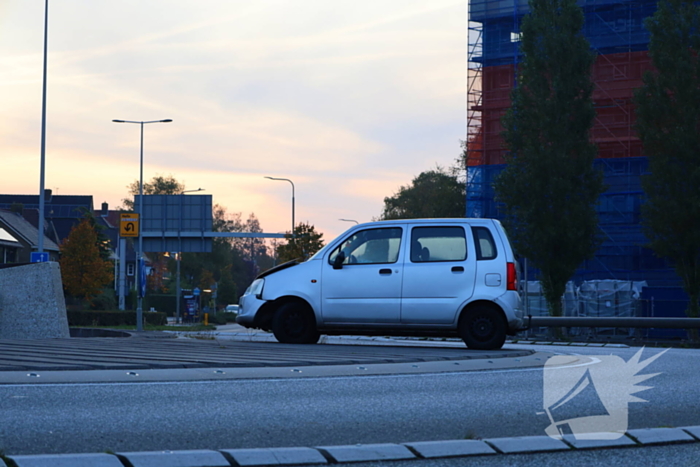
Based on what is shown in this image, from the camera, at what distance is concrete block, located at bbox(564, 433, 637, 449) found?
5211 mm

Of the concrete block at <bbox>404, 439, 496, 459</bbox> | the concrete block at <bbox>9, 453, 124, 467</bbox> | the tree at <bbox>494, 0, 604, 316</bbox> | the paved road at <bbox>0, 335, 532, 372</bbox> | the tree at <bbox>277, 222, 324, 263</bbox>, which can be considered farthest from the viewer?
the tree at <bbox>277, 222, 324, 263</bbox>

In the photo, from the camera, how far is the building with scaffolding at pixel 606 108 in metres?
50.3

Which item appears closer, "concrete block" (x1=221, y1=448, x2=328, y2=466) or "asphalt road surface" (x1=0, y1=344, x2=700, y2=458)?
"concrete block" (x1=221, y1=448, x2=328, y2=466)

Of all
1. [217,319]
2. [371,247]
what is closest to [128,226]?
[371,247]

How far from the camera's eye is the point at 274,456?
474cm

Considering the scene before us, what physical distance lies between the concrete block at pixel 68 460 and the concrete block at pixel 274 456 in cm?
55

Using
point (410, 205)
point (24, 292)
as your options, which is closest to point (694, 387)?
point (24, 292)

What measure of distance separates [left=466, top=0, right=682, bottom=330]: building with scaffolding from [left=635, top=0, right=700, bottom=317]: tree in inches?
663

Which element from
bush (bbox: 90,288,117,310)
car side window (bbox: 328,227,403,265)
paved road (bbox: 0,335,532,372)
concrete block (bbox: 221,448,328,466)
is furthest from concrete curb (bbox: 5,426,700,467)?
bush (bbox: 90,288,117,310)

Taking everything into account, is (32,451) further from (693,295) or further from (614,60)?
(614,60)

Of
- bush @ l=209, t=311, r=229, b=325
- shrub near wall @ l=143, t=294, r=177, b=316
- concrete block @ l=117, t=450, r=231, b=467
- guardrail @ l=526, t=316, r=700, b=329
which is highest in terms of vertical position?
guardrail @ l=526, t=316, r=700, b=329

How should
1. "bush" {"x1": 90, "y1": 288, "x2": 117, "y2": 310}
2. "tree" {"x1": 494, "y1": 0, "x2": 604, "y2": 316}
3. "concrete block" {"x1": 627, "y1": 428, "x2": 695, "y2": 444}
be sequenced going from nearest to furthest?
→ "concrete block" {"x1": 627, "y1": 428, "x2": 695, "y2": 444}, "tree" {"x1": 494, "y1": 0, "x2": 604, "y2": 316}, "bush" {"x1": 90, "y1": 288, "x2": 117, "y2": 310}

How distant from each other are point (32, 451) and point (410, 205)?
79542 millimetres

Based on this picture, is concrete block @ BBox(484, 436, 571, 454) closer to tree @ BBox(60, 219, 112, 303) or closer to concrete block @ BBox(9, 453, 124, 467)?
concrete block @ BBox(9, 453, 124, 467)
